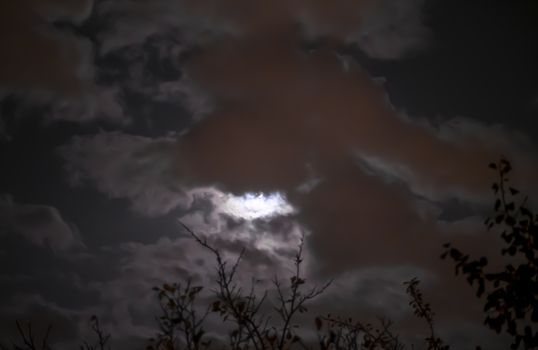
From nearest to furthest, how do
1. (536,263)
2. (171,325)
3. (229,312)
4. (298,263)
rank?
1. (536,263)
2. (229,312)
3. (171,325)
4. (298,263)

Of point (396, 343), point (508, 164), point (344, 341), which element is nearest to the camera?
point (508, 164)

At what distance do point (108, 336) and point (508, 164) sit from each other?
10132 millimetres

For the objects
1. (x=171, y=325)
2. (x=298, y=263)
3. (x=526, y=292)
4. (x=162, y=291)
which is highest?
(x=298, y=263)

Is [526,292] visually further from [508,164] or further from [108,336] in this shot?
[108,336]

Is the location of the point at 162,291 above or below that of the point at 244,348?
above

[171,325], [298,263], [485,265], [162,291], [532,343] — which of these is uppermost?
[298,263]

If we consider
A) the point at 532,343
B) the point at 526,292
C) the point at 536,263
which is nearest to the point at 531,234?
the point at 536,263

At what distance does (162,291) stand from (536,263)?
779cm

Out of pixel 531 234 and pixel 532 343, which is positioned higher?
pixel 531 234

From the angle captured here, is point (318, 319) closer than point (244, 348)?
Yes

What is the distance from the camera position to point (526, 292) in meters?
3.48

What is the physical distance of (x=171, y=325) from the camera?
9.16 meters

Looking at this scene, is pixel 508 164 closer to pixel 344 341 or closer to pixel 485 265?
pixel 485 265

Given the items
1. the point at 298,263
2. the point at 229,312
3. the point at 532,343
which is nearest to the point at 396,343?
the point at 298,263
